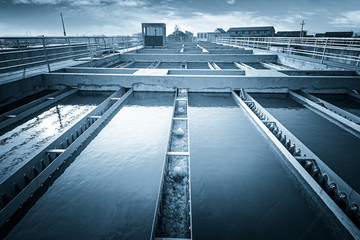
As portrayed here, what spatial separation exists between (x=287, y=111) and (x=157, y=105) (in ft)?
12.6

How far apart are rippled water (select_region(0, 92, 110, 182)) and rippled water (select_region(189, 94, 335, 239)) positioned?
2.71m

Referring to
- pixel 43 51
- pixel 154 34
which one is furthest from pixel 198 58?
pixel 43 51

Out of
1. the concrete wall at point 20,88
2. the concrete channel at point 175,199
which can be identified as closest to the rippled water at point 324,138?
the concrete channel at point 175,199

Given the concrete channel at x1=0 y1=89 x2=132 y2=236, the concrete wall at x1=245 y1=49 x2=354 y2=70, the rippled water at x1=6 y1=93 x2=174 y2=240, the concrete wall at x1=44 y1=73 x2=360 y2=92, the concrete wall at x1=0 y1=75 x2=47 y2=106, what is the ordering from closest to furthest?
the rippled water at x1=6 y1=93 x2=174 y2=240, the concrete channel at x1=0 y1=89 x2=132 y2=236, the concrete wall at x1=0 y1=75 x2=47 y2=106, the concrete wall at x1=44 y1=73 x2=360 y2=92, the concrete wall at x1=245 y1=49 x2=354 y2=70

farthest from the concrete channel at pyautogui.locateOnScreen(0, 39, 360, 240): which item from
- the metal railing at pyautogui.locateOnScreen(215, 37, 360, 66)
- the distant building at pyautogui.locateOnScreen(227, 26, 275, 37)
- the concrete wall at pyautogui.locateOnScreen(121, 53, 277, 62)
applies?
the distant building at pyautogui.locateOnScreen(227, 26, 275, 37)

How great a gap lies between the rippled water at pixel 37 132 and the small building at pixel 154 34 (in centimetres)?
1707

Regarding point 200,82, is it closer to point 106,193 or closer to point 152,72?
point 152,72

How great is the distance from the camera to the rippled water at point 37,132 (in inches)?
119

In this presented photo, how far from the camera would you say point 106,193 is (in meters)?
2.57

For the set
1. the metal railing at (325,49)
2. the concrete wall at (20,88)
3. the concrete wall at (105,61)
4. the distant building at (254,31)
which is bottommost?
the concrete wall at (20,88)

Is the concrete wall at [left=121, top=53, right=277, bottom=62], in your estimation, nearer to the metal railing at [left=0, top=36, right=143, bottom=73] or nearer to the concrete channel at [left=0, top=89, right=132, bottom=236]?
the metal railing at [left=0, top=36, right=143, bottom=73]

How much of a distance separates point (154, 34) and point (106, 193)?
69.7 feet

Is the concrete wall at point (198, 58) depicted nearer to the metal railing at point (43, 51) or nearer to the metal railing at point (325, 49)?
the metal railing at point (325, 49)

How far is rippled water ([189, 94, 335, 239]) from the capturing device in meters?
2.10
